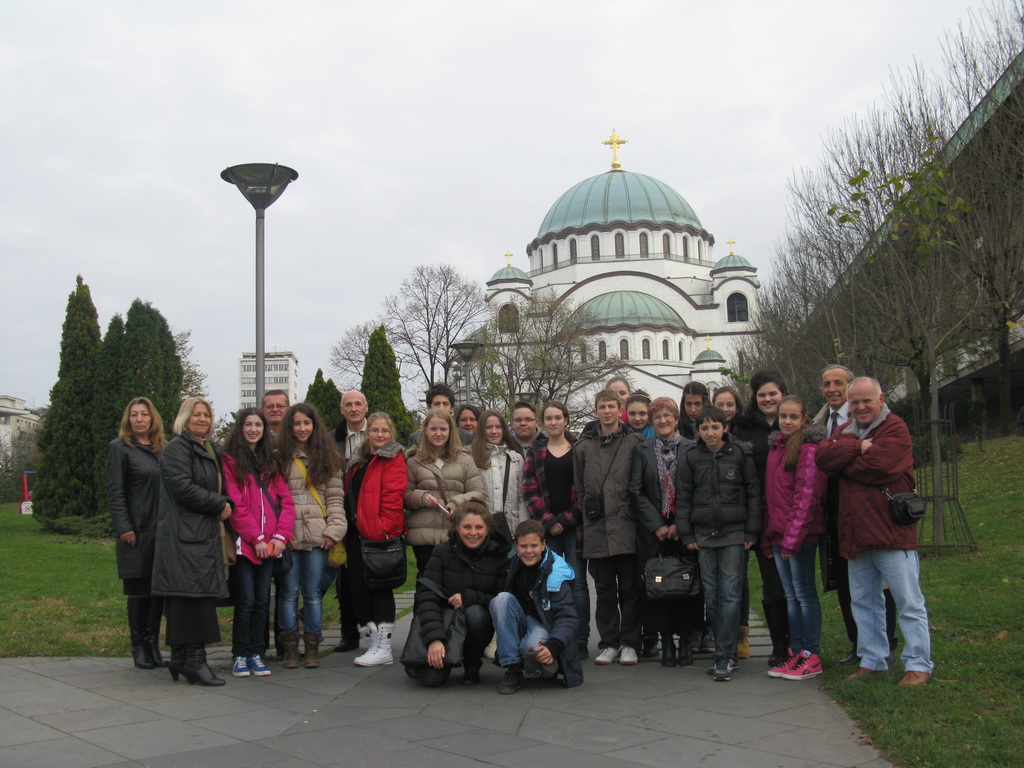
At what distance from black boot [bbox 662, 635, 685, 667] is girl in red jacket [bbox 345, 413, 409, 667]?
A: 76.5 inches

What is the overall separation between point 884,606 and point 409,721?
305 centimetres

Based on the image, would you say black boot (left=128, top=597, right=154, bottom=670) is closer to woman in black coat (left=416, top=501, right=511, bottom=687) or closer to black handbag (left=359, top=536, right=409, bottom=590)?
black handbag (left=359, top=536, right=409, bottom=590)

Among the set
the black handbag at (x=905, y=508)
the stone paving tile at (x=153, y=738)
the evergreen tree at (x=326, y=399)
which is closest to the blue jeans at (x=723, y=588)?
the black handbag at (x=905, y=508)

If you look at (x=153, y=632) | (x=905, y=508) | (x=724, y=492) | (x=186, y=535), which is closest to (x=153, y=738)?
(x=186, y=535)

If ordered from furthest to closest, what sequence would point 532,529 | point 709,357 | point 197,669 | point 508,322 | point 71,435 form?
point 709,357 → point 508,322 → point 71,435 → point 532,529 → point 197,669

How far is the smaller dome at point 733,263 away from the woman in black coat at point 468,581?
6508cm

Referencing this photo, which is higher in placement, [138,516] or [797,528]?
[138,516]

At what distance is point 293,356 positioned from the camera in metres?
143

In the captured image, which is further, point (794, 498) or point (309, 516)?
point (309, 516)

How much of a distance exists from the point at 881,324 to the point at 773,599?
53.3ft

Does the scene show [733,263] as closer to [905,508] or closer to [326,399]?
[326,399]

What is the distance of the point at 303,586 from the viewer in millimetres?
6906

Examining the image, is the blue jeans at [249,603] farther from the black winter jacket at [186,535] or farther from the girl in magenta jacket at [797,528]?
the girl in magenta jacket at [797,528]

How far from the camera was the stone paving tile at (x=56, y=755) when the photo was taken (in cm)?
435
